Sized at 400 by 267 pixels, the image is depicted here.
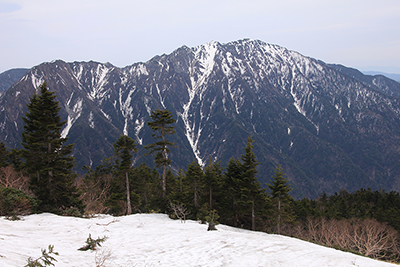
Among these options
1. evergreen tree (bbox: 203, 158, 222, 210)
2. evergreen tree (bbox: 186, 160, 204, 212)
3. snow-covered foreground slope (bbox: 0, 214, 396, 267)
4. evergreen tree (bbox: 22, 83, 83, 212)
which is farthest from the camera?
evergreen tree (bbox: 203, 158, 222, 210)

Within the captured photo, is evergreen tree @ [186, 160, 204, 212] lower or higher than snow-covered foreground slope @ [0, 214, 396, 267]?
higher

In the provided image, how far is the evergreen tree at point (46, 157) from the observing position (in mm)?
20388

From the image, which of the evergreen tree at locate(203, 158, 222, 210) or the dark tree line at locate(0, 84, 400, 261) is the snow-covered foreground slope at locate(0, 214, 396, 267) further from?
the evergreen tree at locate(203, 158, 222, 210)

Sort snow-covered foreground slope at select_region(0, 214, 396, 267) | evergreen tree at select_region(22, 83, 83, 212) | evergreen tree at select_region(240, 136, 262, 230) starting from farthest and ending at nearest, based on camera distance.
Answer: evergreen tree at select_region(240, 136, 262, 230) < evergreen tree at select_region(22, 83, 83, 212) < snow-covered foreground slope at select_region(0, 214, 396, 267)

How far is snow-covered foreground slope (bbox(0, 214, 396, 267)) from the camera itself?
1045 cm

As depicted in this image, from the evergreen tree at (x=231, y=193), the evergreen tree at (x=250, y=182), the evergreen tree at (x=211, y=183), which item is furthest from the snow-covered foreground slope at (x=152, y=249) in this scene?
the evergreen tree at (x=211, y=183)

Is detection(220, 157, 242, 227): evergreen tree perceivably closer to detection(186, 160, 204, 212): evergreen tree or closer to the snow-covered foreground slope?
detection(186, 160, 204, 212): evergreen tree

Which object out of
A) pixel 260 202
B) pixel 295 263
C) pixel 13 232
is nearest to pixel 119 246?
pixel 13 232

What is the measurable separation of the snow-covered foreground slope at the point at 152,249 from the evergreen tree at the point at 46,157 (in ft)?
17.6

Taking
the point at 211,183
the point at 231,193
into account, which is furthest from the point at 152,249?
the point at 211,183

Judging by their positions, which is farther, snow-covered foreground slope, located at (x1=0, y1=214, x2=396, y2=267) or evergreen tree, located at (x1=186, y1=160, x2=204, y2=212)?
evergreen tree, located at (x1=186, y1=160, x2=204, y2=212)

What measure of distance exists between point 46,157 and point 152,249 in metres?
13.0

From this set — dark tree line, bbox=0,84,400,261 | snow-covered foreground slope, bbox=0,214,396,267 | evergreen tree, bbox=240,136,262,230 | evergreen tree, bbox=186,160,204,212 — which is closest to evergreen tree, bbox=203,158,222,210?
dark tree line, bbox=0,84,400,261

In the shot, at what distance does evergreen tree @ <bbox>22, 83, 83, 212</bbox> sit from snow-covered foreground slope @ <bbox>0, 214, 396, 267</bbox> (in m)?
5.37
